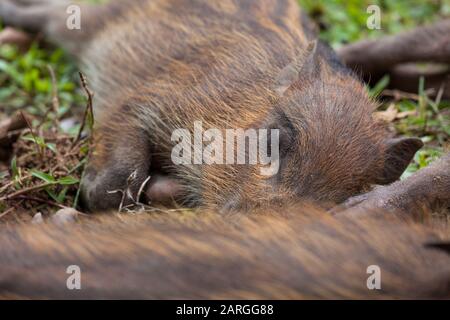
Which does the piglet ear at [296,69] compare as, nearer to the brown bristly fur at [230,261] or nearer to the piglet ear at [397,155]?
the piglet ear at [397,155]

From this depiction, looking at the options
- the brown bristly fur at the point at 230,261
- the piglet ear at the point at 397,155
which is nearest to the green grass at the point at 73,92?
the piglet ear at the point at 397,155

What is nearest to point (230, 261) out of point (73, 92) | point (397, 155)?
point (397, 155)

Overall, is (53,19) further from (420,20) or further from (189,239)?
(189,239)

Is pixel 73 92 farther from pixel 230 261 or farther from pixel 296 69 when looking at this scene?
pixel 230 261

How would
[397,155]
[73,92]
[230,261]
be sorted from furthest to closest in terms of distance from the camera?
[73,92]
[397,155]
[230,261]

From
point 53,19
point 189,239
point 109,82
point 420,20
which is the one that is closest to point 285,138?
point 189,239

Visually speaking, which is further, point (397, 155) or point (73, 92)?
point (73, 92)

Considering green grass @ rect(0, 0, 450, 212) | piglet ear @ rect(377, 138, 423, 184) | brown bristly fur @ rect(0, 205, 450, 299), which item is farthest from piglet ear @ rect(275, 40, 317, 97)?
brown bristly fur @ rect(0, 205, 450, 299)
